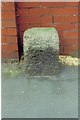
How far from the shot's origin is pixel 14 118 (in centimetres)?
328

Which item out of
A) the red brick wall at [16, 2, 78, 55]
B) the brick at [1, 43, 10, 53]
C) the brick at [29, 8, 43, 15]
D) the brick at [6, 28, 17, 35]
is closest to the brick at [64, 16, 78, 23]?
the red brick wall at [16, 2, 78, 55]

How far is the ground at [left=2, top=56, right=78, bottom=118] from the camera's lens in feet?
11.0

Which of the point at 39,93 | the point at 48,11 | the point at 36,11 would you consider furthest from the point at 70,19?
the point at 39,93

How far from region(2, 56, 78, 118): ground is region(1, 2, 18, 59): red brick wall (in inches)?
5.3

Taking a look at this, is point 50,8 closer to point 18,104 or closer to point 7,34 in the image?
point 7,34

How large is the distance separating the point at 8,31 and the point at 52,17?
522mm

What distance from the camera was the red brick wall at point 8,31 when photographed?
398 cm

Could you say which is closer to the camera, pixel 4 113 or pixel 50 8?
pixel 4 113

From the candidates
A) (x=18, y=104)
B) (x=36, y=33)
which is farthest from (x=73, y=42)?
(x=18, y=104)

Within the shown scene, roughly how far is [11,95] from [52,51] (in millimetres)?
655

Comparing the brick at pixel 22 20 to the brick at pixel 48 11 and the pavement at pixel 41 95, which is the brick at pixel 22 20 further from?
the pavement at pixel 41 95

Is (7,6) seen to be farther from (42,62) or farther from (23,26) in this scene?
(42,62)

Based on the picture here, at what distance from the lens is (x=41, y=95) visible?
3615 millimetres

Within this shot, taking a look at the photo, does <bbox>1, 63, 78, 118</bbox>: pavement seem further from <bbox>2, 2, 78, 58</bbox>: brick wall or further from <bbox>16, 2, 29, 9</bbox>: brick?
<bbox>16, 2, 29, 9</bbox>: brick
